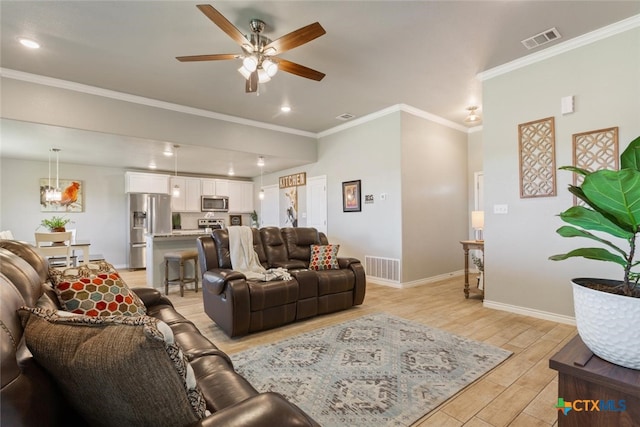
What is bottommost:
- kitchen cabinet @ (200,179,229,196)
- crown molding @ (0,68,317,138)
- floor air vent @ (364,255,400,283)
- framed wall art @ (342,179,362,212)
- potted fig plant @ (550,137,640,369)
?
floor air vent @ (364,255,400,283)

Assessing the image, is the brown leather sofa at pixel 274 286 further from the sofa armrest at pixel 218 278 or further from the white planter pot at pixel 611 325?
the white planter pot at pixel 611 325

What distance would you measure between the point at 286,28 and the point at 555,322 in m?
4.06

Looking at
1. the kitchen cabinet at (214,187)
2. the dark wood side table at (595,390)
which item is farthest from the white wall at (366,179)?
the dark wood side table at (595,390)

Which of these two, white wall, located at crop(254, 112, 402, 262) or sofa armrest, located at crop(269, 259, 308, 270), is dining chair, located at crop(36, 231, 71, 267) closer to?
sofa armrest, located at crop(269, 259, 308, 270)

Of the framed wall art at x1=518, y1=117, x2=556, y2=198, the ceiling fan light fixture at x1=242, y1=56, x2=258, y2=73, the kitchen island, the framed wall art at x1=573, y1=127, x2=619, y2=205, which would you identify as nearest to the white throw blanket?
the kitchen island

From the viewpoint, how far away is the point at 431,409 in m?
1.77

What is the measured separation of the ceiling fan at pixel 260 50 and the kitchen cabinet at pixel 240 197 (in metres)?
5.89

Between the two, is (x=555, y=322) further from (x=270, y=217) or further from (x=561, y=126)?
(x=270, y=217)

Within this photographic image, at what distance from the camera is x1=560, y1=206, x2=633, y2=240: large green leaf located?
2.74 feet

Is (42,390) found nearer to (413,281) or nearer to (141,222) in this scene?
(413,281)

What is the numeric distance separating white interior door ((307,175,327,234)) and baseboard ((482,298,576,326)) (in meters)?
3.33

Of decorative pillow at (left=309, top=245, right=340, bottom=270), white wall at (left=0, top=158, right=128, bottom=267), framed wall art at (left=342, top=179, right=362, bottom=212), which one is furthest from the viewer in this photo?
white wall at (left=0, top=158, right=128, bottom=267)

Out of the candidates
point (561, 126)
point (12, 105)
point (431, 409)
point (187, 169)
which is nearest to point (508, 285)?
point (561, 126)

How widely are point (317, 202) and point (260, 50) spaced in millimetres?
4007
